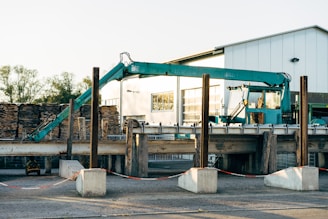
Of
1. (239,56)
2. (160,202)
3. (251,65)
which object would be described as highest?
(239,56)

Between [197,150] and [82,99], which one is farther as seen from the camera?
[197,150]

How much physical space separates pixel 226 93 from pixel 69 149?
12.3 metres

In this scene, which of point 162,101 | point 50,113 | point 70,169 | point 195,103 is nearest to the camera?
point 70,169

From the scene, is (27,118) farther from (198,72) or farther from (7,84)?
(7,84)

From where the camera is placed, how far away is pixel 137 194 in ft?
51.0

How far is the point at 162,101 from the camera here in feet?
126

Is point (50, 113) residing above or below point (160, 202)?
above

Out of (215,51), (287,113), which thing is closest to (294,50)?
(215,51)

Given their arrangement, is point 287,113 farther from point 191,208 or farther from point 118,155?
point 191,208

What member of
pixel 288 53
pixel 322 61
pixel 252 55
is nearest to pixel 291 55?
pixel 288 53

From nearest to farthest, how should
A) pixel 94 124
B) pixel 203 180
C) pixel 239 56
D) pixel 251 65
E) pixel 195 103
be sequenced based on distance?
pixel 94 124 < pixel 203 180 < pixel 239 56 < pixel 251 65 < pixel 195 103

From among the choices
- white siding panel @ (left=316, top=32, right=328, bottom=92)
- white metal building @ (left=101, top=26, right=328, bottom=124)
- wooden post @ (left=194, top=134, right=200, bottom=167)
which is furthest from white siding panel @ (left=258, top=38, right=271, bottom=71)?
wooden post @ (left=194, top=134, right=200, bottom=167)

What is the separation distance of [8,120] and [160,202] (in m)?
16.6

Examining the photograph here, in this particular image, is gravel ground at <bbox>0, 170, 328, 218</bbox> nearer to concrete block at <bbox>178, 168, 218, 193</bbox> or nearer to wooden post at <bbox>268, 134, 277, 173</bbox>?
concrete block at <bbox>178, 168, 218, 193</bbox>
